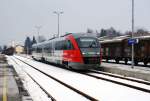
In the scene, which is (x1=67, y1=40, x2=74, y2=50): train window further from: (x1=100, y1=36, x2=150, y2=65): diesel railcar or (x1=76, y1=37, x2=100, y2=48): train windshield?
(x1=100, y1=36, x2=150, y2=65): diesel railcar

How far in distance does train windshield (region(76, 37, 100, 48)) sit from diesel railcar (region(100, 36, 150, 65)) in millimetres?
8781

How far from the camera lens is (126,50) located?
3978 cm

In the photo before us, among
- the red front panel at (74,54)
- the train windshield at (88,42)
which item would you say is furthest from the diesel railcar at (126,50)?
the red front panel at (74,54)

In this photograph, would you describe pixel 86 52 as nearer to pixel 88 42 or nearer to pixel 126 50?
pixel 88 42

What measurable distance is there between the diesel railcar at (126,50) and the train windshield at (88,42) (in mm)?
8781

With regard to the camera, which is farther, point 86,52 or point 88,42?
point 88,42

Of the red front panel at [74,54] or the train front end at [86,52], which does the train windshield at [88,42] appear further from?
Answer: the red front panel at [74,54]

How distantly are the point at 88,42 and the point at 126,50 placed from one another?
13821mm

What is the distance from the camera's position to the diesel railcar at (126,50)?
34781 mm

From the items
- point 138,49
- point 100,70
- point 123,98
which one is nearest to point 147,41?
point 138,49

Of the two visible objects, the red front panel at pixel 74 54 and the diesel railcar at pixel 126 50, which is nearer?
A: the red front panel at pixel 74 54

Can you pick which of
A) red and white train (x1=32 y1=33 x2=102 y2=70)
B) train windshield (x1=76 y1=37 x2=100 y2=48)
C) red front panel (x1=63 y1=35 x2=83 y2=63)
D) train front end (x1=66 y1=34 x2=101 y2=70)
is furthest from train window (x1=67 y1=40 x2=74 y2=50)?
train windshield (x1=76 y1=37 x2=100 y2=48)

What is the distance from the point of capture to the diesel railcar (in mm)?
34781

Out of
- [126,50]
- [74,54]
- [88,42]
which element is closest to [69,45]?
[74,54]
